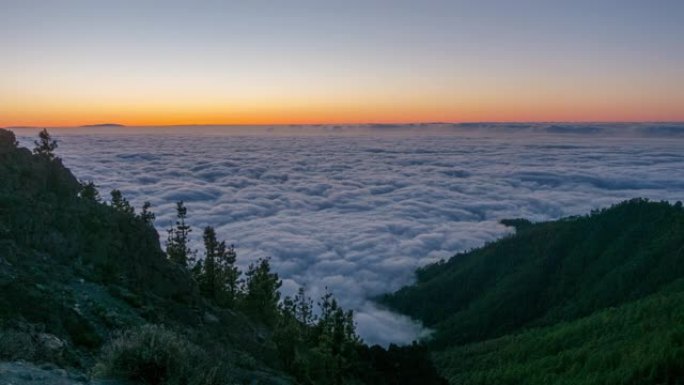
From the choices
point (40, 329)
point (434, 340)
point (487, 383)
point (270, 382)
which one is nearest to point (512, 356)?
point (487, 383)

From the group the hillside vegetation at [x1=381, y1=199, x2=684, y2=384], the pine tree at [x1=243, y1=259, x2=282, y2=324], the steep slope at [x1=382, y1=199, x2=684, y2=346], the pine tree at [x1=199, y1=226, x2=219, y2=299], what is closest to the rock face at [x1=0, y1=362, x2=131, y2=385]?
the pine tree at [x1=199, y1=226, x2=219, y2=299]

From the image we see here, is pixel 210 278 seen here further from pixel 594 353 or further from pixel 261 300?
pixel 594 353

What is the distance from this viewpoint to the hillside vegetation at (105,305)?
1157 cm

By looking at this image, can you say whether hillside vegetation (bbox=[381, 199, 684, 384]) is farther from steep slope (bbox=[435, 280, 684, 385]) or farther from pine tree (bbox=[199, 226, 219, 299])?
pine tree (bbox=[199, 226, 219, 299])

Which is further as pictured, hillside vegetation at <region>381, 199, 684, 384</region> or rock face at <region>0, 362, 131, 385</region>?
hillside vegetation at <region>381, 199, 684, 384</region>

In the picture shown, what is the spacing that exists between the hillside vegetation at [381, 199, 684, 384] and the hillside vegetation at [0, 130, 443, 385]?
4063 centimetres

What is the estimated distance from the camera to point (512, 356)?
9669 cm

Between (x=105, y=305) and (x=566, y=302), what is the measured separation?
14275cm

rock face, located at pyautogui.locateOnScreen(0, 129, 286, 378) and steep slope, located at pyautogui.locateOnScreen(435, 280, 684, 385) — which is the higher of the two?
rock face, located at pyautogui.locateOnScreen(0, 129, 286, 378)

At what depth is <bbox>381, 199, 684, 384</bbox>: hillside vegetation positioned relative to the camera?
251 feet

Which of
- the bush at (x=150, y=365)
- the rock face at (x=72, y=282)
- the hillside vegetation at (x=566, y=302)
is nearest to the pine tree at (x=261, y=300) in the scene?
the rock face at (x=72, y=282)

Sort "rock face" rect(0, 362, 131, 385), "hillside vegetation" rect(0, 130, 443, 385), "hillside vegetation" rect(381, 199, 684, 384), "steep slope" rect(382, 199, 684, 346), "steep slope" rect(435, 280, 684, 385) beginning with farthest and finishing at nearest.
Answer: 1. "steep slope" rect(382, 199, 684, 346)
2. "hillside vegetation" rect(381, 199, 684, 384)
3. "steep slope" rect(435, 280, 684, 385)
4. "hillside vegetation" rect(0, 130, 443, 385)
5. "rock face" rect(0, 362, 131, 385)

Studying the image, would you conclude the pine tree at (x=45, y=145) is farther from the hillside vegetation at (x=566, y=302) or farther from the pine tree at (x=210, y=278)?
the hillside vegetation at (x=566, y=302)

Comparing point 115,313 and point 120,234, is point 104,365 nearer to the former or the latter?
point 115,313
